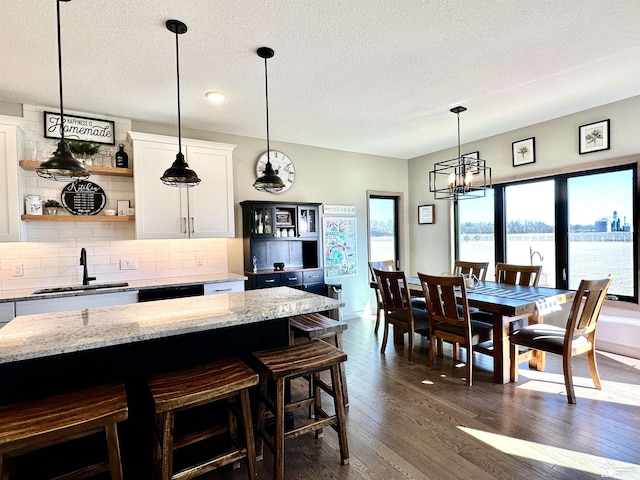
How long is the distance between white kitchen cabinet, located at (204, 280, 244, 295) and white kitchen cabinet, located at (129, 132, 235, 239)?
0.61 metres

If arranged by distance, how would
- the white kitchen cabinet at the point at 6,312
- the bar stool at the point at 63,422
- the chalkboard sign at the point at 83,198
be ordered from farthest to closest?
the chalkboard sign at the point at 83,198
the white kitchen cabinet at the point at 6,312
the bar stool at the point at 63,422

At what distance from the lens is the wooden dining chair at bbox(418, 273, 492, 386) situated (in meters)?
3.03

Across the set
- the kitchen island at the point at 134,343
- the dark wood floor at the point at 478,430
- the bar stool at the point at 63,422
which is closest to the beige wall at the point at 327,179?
the dark wood floor at the point at 478,430

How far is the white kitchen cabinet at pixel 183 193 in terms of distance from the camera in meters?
3.59

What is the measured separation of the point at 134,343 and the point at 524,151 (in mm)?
4813

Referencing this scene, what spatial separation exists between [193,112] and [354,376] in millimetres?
3161

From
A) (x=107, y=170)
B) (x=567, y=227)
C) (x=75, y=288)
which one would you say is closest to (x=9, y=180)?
(x=107, y=170)

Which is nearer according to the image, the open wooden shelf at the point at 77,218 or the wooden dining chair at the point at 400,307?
the open wooden shelf at the point at 77,218

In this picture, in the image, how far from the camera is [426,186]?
584cm

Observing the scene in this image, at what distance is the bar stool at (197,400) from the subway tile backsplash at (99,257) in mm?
2467

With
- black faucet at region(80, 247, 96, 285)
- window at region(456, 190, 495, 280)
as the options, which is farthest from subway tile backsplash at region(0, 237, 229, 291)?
window at region(456, 190, 495, 280)

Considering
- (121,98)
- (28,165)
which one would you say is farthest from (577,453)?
(28,165)

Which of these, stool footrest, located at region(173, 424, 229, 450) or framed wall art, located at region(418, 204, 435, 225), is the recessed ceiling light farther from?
framed wall art, located at region(418, 204, 435, 225)

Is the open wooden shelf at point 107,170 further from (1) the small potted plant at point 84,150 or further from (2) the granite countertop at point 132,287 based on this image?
(2) the granite countertop at point 132,287
